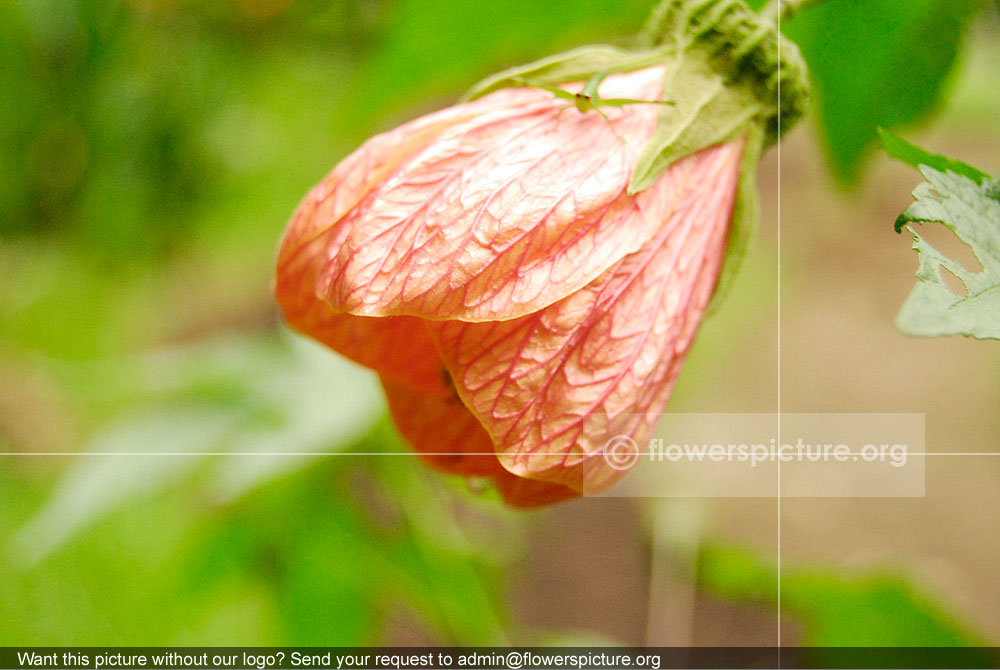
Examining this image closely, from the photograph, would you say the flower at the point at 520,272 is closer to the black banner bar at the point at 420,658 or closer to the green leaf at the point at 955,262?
the green leaf at the point at 955,262

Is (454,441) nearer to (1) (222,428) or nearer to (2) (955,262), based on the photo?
(2) (955,262)

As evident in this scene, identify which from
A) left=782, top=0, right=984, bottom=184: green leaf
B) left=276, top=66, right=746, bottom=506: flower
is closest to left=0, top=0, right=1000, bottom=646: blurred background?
left=782, top=0, right=984, bottom=184: green leaf

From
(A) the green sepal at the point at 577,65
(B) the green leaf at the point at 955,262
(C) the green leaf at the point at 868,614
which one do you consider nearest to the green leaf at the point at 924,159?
(B) the green leaf at the point at 955,262

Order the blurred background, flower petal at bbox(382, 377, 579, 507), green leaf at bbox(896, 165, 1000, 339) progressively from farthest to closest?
1. the blurred background
2. flower petal at bbox(382, 377, 579, 507)
3. green leaf at bbox(896, 165, 1000, 339)

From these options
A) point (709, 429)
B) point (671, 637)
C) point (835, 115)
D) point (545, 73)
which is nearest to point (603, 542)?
point (671, 637)

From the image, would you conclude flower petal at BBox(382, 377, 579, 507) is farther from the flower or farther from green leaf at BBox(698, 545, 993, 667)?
green leaf at BBox(698, 545, 993, 667)

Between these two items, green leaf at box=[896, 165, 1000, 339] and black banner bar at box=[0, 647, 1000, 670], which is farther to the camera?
black banner bar at box=[0, 647, 1000, 670]
